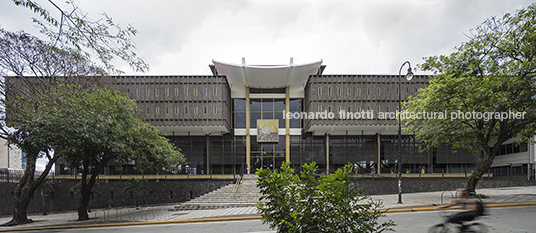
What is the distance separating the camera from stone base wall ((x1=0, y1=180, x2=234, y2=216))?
21.5 metres

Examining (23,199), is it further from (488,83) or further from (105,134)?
(488,83)

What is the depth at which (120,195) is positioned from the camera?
2273 centimetres

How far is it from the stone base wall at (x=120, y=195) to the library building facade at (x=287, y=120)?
6399mm

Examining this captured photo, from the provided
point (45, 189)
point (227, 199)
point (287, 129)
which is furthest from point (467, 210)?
point (287, 129)

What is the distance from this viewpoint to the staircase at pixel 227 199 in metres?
17.0

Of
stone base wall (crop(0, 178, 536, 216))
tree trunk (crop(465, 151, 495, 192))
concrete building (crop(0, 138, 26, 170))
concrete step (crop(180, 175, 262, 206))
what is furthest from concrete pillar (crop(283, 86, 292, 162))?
concrete building (crop(0, 138, 26, 170))

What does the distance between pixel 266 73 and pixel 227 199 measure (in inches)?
620

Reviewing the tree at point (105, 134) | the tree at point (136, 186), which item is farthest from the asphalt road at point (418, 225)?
the tree at point (136, 186)

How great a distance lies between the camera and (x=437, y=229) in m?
6.36

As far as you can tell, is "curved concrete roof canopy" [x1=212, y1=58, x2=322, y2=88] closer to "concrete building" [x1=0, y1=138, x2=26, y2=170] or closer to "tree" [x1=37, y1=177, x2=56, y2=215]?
"tree" [x1=37, y1=177, x2=56, y2=215]

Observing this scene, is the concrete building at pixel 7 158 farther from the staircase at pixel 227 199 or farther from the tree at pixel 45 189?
the staircase at pixel 227 199

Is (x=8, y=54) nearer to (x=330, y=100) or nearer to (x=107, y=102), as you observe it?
(x=107, y=102)

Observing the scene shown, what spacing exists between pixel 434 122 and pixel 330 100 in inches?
575

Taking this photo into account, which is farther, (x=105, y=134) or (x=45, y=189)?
(x=45, y=189)
